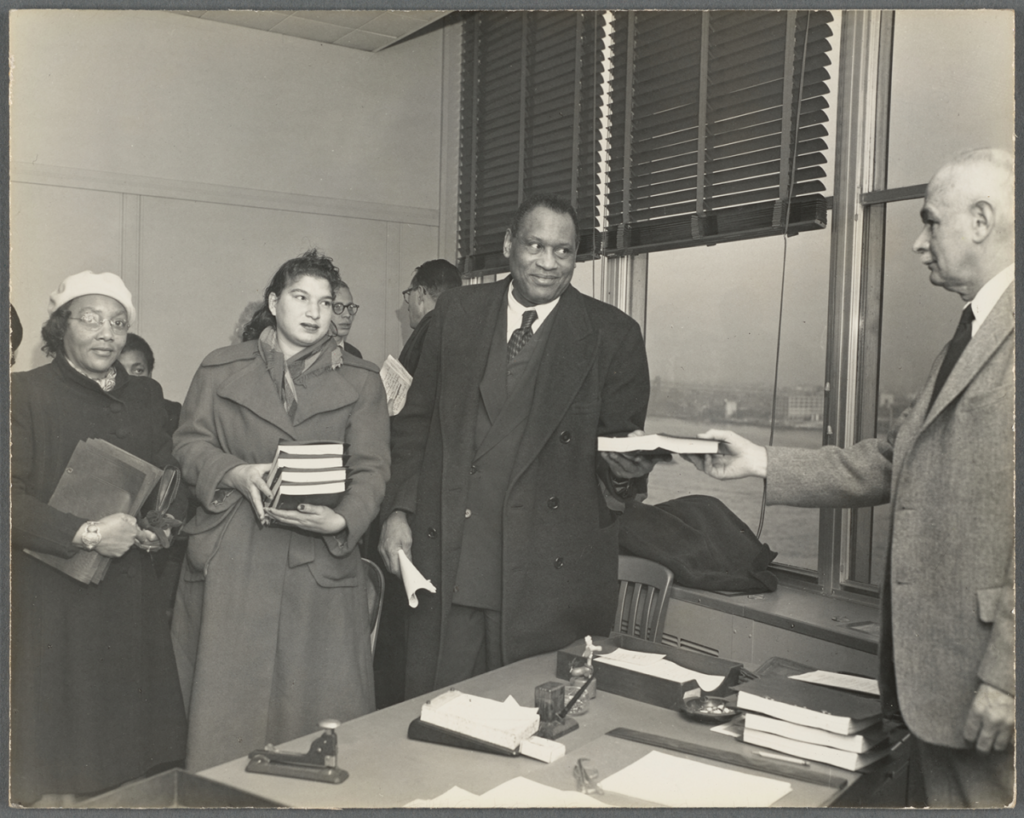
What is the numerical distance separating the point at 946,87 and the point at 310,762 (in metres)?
2.09

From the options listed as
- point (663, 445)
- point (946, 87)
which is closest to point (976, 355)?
point (663, 445)

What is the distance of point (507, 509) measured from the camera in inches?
95.0

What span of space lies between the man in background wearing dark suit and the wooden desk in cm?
23

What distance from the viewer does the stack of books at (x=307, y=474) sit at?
7.53 ft

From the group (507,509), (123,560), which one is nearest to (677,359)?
(507,509)

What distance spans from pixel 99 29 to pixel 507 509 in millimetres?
1589

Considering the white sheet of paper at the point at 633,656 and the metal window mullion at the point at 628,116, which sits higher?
the metal window mullion at the point at 628,116

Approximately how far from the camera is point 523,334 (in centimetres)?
252

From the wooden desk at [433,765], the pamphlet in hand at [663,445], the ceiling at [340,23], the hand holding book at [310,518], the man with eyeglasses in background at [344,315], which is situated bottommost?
the wooden desk at [433,765]

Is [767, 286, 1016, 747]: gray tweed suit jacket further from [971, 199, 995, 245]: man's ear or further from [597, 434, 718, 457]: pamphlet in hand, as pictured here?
[597, 434, 718, 457]: pamphlet in hand

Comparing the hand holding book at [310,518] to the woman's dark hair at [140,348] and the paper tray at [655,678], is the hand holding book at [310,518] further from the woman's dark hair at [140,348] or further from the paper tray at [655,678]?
the paper tray at [655,678]

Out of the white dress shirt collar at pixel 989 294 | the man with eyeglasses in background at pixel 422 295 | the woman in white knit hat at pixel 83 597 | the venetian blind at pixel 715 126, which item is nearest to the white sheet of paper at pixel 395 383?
the man with eyeglasses in background at pixel 422 295

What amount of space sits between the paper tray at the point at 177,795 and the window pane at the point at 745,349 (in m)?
1.65

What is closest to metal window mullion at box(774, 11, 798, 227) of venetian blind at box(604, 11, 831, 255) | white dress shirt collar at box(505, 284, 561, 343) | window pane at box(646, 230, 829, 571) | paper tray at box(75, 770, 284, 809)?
venetian blind at box(604, 11, 831, 255)
